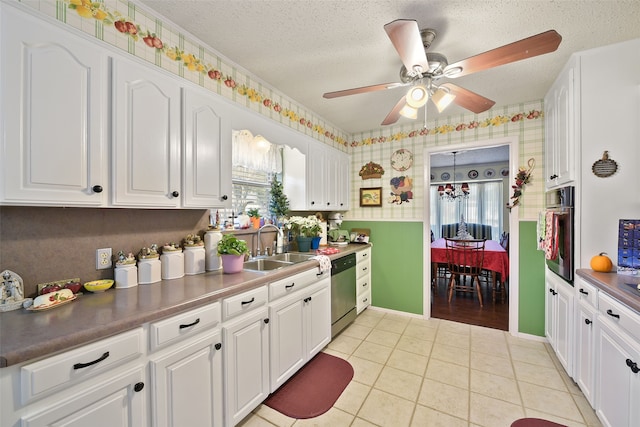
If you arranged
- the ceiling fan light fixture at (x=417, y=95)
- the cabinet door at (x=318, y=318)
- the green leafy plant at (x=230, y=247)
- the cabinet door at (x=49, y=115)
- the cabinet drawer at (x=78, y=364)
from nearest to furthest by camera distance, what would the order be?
the cabinet drawer at (x=78, y=364) → the cabinet door at (x=49, y=115) → the ceiling fan light fixture at (x=417, y=95) → the green leafy plant at (x=230, y=247) → the cabinet door at (x=318, y=318)

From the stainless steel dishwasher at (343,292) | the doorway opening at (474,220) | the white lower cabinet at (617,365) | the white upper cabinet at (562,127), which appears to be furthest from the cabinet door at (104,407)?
the doorway opening at (474,220)

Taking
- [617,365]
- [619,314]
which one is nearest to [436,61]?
[619,314]

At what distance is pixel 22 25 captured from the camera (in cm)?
105

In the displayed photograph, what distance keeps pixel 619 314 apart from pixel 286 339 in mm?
1946

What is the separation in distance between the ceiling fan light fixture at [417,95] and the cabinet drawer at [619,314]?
4.93 ft

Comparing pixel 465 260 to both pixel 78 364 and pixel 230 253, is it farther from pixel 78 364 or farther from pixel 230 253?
pixel 78 364

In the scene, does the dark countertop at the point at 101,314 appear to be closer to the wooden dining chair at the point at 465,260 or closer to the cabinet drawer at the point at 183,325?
the cabinet drawer at the point at 183,325

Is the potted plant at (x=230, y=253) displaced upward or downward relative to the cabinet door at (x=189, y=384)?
upward

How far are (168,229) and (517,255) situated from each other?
335 cm

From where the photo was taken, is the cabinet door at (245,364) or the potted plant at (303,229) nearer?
the cabinet door at (245,364)

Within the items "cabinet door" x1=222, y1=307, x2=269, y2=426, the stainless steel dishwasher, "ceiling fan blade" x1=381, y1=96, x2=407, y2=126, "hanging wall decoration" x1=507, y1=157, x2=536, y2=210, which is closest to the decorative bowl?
"cabinet door" x1=222, y1=307, x2=269, y2=426

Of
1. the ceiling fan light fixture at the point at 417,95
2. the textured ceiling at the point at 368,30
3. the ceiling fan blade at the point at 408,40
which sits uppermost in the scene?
the textured ceiling at the point at 368,30

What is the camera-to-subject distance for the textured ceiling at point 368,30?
1.51 m

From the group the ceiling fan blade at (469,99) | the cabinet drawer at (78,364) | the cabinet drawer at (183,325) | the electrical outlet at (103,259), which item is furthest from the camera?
the ceiling fan blade at (469,99)
